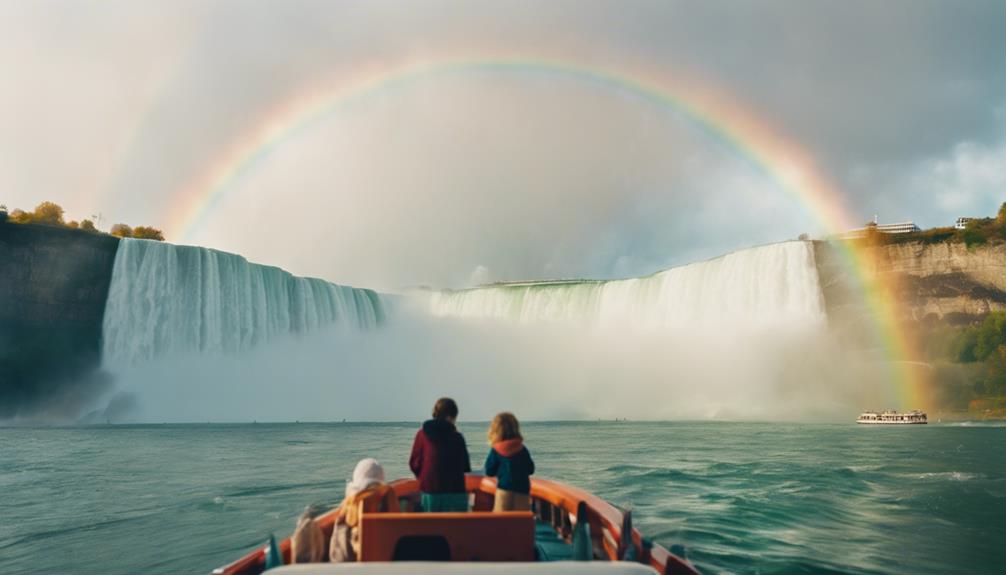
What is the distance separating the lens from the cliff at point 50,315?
56594mm

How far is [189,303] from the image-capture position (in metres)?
62.0

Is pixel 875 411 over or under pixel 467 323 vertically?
under

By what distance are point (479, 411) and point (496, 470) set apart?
6661 centimetres

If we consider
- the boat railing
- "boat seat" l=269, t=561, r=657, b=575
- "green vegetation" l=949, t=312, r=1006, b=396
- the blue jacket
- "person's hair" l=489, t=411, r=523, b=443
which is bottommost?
the boat railing

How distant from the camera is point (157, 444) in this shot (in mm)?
36750

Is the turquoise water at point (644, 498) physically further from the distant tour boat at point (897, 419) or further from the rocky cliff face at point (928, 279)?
the rocky cliff face at point (928, 279)

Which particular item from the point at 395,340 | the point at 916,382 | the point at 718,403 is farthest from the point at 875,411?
the point at 395,340

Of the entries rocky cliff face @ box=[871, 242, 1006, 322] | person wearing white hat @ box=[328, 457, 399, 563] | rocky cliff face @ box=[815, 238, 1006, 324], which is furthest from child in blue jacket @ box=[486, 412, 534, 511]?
rocky cliff face @ box=[871, 242, 1006, 322]

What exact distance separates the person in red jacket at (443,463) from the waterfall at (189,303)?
2369 inches

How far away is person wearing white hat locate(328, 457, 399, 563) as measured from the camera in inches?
207

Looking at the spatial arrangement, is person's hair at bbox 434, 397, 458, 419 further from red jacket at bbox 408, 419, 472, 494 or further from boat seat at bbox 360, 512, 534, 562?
boat seat at bbox 360, 512, 534, 562

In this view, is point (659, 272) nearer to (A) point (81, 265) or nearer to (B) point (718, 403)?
(B) point (718, 403)

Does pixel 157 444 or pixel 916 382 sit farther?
pixel 916 382

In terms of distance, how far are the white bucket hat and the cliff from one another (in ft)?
204
